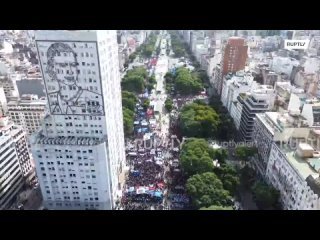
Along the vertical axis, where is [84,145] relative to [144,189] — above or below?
above

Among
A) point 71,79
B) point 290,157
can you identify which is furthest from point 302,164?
point 71,79

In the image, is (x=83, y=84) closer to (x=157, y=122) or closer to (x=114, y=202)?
(x=114, y=202)

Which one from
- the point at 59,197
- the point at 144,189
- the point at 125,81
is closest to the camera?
the point at 59,197

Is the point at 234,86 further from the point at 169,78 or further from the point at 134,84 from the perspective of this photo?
the point at 169,78

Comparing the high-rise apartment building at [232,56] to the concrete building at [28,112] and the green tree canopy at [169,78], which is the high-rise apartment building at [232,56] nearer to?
the green tree canopy at [169,78]

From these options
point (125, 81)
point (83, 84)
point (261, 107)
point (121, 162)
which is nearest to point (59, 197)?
point (121, 162)

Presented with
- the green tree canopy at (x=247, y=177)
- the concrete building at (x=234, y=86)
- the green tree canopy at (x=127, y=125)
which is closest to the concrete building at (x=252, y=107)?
the concrete building at (x=234, y=86)

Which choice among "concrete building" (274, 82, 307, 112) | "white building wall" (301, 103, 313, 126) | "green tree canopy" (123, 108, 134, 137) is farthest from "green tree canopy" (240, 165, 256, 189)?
"green tree canopy" (123, 108, 134, 137)

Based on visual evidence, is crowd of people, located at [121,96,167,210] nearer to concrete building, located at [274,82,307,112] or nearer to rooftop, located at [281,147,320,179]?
rooftop, located at [281,147,320,179]
